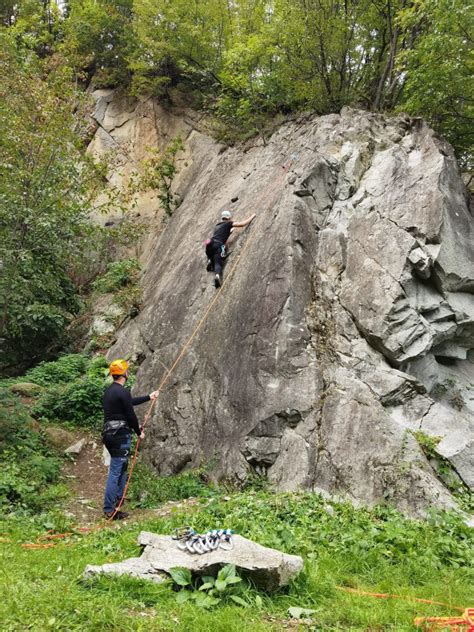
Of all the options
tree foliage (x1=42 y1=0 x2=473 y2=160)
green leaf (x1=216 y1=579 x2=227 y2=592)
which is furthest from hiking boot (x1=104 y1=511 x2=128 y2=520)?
tree foliage (x1=42 y1=0 x2=473 y2=160)

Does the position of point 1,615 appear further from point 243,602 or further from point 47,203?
point 47,203

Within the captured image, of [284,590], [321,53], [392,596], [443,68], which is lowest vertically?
[284,590]

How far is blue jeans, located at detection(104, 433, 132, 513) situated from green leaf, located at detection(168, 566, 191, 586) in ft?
11.8

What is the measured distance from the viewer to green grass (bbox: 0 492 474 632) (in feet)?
11.5

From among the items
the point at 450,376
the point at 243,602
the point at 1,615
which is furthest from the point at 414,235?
the point at 1,615

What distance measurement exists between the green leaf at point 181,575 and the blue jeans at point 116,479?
11.8ft

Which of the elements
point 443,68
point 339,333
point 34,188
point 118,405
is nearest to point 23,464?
point 118,405

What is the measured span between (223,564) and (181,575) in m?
0.38

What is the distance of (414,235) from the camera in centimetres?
915

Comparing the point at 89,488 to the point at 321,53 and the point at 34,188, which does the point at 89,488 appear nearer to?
the point at 34,188

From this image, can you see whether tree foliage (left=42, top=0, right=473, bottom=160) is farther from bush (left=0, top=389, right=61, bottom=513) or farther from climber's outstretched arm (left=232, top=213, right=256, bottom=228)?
bush (left=0, top=389, right=61, bottom=513)

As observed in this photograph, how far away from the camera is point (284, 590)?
410 centimetres

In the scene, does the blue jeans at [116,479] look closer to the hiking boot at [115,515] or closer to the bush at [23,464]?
the hiking boot at [115,515]

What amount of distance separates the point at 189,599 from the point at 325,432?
410 cm
